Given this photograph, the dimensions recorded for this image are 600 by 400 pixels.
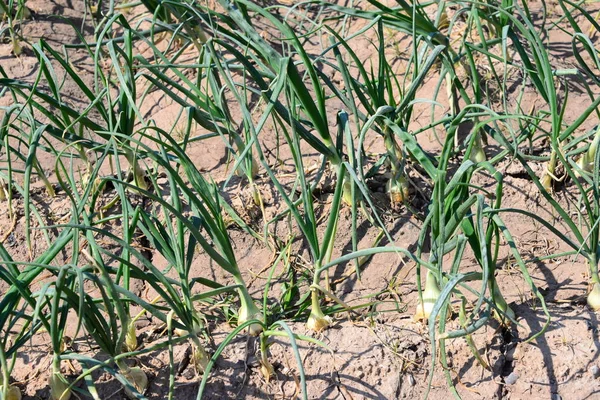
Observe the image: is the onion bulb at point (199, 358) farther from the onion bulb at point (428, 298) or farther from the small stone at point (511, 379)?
the small stone at point (511, 379)

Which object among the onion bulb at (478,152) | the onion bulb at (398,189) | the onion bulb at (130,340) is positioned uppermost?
the onion bulb at (478,152)

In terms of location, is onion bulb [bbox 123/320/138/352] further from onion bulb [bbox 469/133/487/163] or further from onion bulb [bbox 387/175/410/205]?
onion bulb [bbox 469/133/487/163]

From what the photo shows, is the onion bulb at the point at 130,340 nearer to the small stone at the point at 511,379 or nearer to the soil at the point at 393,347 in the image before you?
the soil at the point at 393,347

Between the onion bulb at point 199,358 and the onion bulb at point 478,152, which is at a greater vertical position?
the onion bulb at point 478,152

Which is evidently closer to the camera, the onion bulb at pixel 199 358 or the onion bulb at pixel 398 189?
the onion bulb at pixel 199 358

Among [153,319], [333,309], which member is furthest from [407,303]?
[153,319]

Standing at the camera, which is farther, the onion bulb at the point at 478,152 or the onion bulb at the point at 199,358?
the onion bulb at the point at 478,152

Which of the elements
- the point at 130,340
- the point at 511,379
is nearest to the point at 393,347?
the point at 511,379

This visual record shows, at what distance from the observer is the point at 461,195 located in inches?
63.4

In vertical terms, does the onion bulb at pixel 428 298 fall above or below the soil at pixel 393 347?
above

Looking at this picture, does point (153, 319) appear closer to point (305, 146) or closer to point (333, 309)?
point (333, 309)

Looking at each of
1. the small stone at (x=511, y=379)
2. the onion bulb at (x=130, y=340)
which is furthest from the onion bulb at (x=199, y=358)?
the small stone at (x=511, y=379)

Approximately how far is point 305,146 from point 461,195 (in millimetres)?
756

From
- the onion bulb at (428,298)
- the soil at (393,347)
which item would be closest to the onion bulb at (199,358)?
the soil at (393,347)
